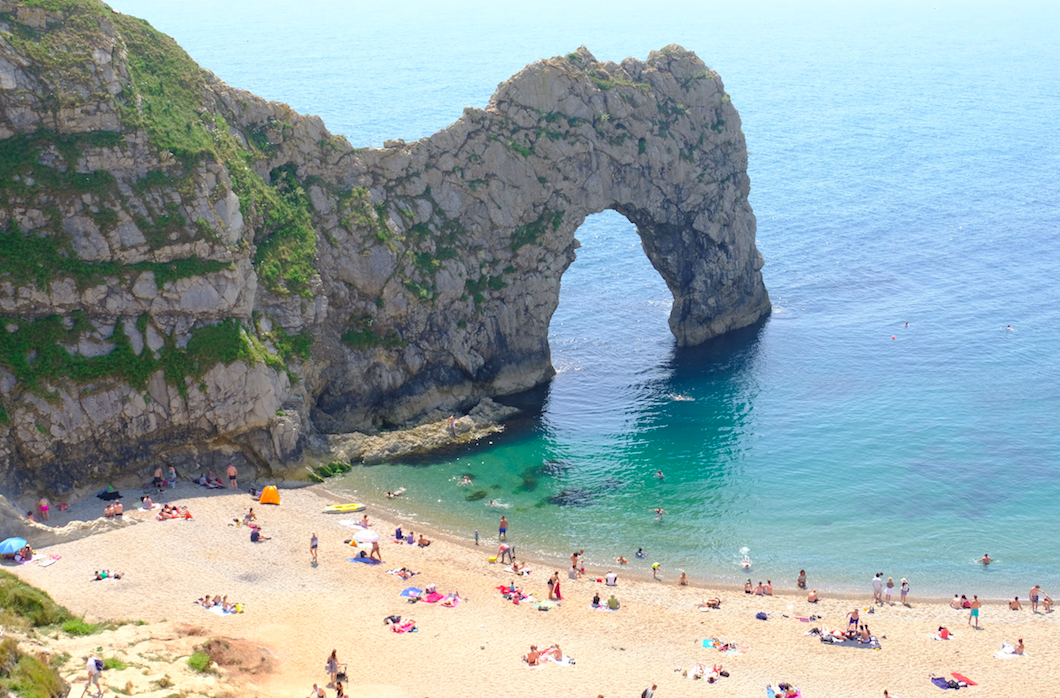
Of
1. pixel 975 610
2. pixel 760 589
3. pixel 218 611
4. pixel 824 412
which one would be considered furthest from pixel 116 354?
pixel 824 412

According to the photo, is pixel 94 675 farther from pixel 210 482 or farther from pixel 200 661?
pixel 210 482

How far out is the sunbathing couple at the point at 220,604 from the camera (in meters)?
46.5

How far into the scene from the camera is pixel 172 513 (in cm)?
5525

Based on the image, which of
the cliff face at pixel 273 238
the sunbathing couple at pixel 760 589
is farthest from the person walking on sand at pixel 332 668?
the sunbathing couple at pixel 760 589

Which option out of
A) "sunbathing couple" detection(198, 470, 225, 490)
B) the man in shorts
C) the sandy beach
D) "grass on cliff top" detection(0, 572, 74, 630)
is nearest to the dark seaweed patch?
the sandy beach

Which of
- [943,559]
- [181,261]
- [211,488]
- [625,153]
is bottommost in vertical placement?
[943,559]

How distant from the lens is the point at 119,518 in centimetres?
5381

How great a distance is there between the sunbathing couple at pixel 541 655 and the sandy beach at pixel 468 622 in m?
0.46

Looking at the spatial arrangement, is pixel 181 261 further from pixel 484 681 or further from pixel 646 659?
pixel 646 659

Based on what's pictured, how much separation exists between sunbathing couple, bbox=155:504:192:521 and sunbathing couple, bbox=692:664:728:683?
28.5 metres

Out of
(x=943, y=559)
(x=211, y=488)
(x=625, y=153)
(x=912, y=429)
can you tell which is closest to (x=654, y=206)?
(x=625, y=153)

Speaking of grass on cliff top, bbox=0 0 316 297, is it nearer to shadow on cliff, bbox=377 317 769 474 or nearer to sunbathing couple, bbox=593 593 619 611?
shadow on cliff, bbox=377 317 769 474

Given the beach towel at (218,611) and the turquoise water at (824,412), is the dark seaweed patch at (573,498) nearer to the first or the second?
the turquoise water at (824,412)

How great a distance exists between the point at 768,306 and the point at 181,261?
56014 mm
